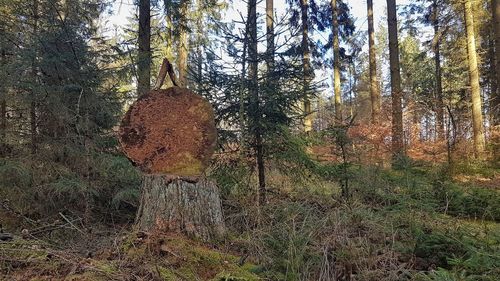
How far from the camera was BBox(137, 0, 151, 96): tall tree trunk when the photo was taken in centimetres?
806

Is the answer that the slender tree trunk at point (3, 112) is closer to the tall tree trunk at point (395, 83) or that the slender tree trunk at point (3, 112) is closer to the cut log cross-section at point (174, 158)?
the cut log cross-section at point (174, 158)

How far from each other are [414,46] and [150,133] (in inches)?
1530

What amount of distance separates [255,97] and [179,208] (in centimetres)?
261

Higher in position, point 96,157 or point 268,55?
point 268,55

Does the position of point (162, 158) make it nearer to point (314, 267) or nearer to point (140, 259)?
point (140, 259)

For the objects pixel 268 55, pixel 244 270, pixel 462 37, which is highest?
pixel 462 37

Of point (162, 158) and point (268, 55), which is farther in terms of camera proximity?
point (268, 55)

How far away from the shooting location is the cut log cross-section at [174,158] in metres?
3.77

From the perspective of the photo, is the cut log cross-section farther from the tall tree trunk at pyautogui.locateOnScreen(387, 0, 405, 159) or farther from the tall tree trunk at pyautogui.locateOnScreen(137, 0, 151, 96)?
the tall tree trunk at pyautogui.locateOnScreen(387, 0, 405, 159)

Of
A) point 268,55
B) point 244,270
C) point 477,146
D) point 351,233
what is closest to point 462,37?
point 477,146

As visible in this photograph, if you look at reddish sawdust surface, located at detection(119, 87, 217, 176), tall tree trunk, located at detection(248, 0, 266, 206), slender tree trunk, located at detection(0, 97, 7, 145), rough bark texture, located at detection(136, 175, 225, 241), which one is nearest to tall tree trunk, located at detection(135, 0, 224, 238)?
rough bark texture, located at detection(136, 175, 225, 241)

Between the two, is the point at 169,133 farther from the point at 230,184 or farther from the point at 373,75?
the point at 373,75

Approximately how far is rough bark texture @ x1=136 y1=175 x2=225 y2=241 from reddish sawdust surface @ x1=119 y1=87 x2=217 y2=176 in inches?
5.9

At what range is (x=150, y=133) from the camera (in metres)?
4.00
